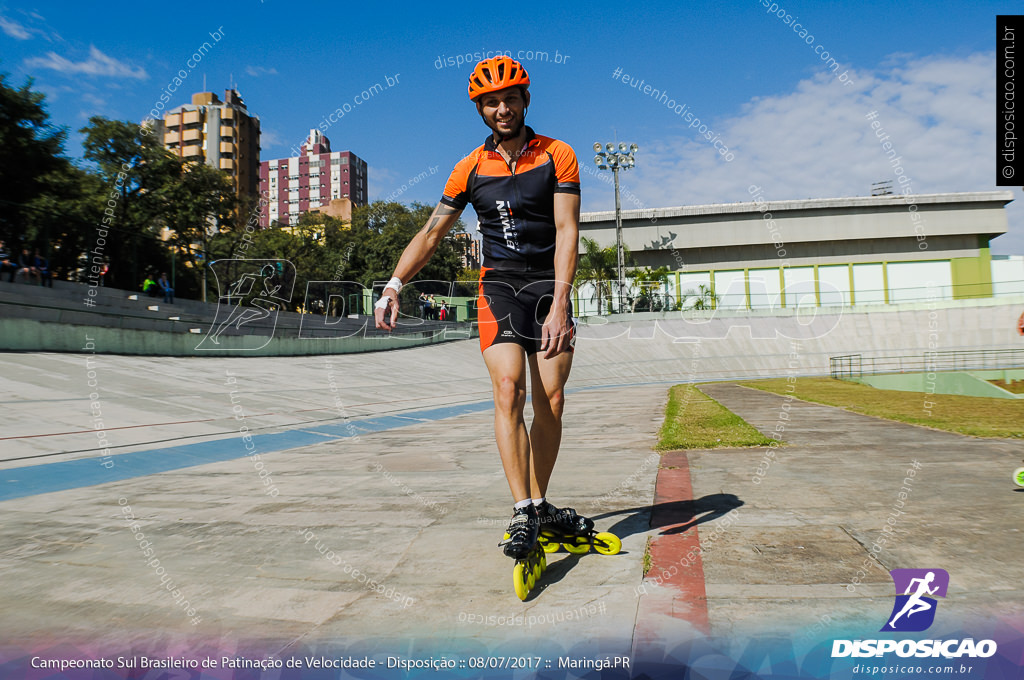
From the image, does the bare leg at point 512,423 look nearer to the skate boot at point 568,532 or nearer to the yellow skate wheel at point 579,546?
the skate boot at point 568,532

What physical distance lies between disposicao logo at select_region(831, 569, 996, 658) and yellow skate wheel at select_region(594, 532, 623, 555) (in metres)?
1.02

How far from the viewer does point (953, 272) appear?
1799 inches

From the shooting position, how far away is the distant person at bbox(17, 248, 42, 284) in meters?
16.1

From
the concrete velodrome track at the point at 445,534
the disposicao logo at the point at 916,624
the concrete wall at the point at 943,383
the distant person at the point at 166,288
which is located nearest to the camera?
the disposicao logo at the point at 916,624

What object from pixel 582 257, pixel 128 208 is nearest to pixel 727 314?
pixel 582 257

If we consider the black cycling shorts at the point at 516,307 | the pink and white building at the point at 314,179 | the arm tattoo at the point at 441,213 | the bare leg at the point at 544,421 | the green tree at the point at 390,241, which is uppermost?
the pink and white building at the point at 314,179

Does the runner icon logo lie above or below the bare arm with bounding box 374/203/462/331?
below

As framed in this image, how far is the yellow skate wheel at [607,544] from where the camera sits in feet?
8.89

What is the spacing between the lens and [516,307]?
9.43 ft

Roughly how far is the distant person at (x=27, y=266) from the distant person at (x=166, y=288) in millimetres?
4497

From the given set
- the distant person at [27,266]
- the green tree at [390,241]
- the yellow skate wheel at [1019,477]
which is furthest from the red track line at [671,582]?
the green tree at [390,241]

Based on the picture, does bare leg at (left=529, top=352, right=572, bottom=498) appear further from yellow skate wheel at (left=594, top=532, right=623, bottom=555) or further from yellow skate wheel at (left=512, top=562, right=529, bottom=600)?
yellow skate wheel at (left=512, top=562, right=529, bottom=600)

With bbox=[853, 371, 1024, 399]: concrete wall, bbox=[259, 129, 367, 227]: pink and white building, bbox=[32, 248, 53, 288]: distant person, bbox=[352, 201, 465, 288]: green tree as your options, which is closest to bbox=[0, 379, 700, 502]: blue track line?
bbox=[32, 248, 53, 288]: distant person

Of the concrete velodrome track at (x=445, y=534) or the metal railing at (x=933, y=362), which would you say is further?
the metal railing at (x=933, y=362)
